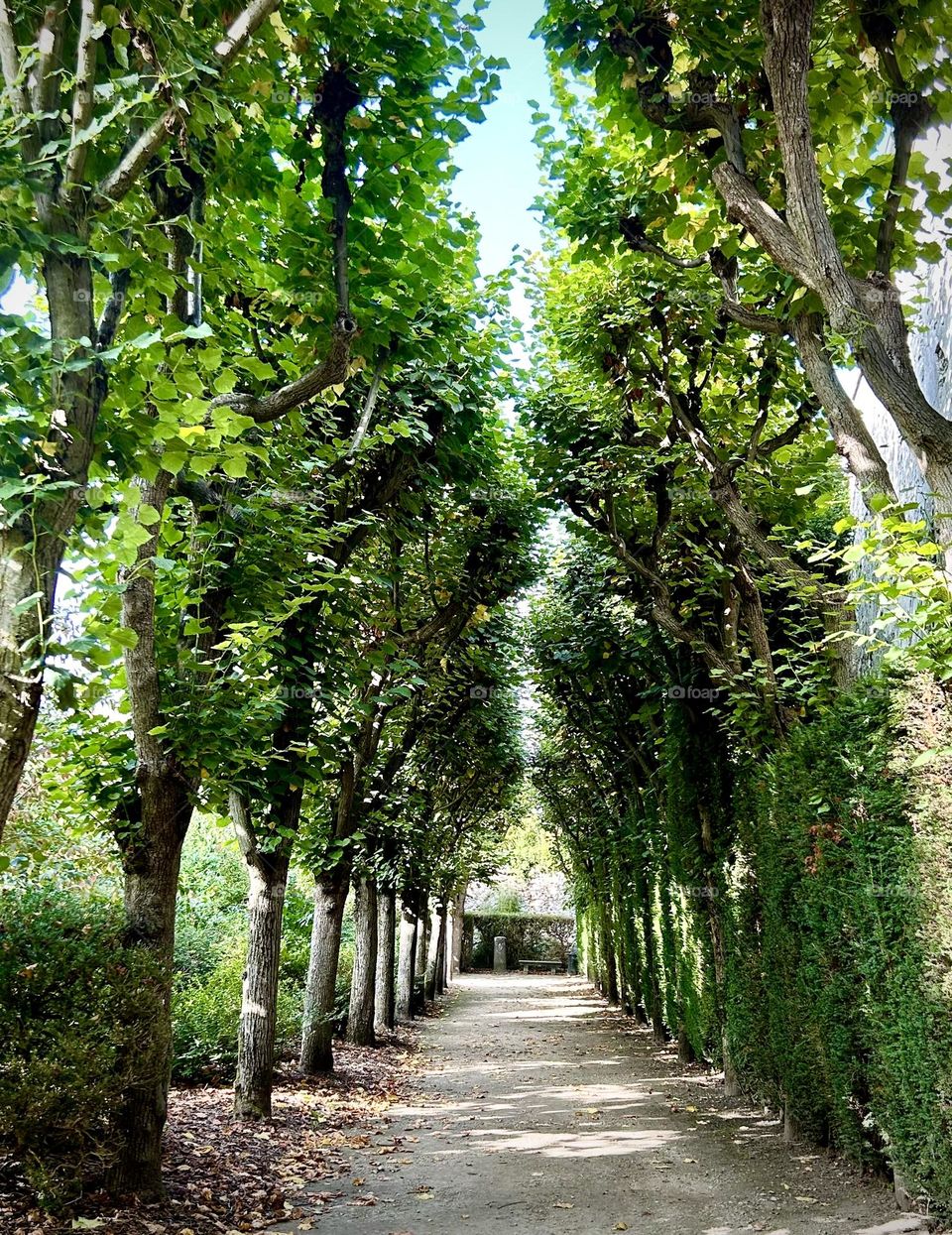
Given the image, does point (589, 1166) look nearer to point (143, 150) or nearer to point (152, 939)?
point (152, 939)

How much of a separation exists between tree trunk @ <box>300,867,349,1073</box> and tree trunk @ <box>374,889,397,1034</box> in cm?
437

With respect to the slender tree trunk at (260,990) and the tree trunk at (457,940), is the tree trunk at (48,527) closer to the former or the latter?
the slender tree trunk at (260,990)

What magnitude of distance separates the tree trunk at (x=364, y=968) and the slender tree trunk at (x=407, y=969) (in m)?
4.46

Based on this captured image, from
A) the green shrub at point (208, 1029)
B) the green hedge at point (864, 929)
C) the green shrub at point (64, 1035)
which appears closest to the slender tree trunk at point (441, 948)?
the green shrub at point (208, 1029)

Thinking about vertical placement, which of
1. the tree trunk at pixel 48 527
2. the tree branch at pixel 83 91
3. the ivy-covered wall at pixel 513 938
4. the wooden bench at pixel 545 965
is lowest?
the wooden bench at pixel 545 965

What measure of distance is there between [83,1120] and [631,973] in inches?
628

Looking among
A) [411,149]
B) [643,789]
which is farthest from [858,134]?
[643,789]

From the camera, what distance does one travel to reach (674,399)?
339 inches

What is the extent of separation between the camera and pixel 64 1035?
4.87 meters

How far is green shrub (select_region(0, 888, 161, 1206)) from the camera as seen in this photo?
4645 millimetres

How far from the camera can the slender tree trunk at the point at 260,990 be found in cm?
850

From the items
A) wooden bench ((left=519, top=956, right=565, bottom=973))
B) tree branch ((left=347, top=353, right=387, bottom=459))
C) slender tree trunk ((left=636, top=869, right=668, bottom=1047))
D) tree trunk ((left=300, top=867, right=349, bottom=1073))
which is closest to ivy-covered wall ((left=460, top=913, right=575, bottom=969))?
wooden bench ((left=519, top=956, right=565, bottom=973))

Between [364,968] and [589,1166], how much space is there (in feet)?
24.0

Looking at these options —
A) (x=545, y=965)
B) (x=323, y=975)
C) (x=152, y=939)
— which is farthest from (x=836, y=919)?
(x=545, y=965)
